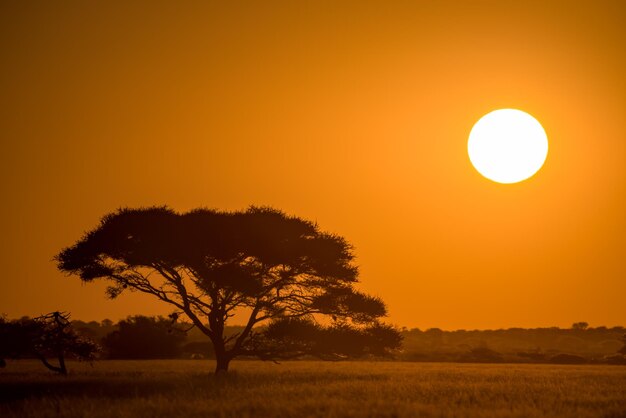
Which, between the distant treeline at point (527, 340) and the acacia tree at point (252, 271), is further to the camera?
the distant treeline at point (527, 340)

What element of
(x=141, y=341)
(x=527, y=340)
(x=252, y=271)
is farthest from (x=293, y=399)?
(x=527, y=340)

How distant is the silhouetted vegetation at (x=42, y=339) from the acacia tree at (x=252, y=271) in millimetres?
2958

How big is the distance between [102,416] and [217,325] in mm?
Result: 19677

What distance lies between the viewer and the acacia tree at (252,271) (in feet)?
130

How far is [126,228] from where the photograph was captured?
39875 millimetres

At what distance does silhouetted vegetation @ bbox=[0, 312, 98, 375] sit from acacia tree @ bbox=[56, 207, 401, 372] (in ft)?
9.70

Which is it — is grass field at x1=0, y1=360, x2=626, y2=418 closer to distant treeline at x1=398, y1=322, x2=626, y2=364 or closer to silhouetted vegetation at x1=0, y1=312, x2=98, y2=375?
silhouetted vegetation at x1=0, y1=312, x2=98, y2=375

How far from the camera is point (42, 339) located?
3872cm

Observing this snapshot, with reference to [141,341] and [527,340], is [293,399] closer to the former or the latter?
[141,341]

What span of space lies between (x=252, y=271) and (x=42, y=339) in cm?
1160

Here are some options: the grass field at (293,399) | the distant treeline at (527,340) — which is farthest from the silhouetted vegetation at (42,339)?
the distant treeline at (527,340)

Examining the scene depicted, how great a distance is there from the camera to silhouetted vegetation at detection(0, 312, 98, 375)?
3847cm

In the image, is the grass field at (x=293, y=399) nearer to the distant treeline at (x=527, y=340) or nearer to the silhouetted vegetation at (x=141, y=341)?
the silhouetted vegetation at (x=141, y=341)

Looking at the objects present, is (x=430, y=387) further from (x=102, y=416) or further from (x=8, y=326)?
(x=8, y=326)
